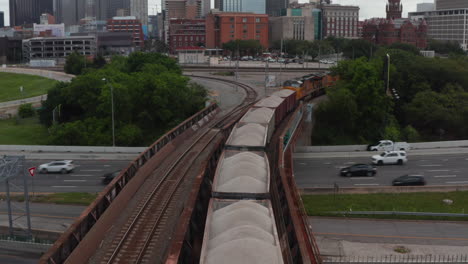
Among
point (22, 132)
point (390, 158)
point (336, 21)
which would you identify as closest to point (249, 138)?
point (390, 158)

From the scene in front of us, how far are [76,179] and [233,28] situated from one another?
121989 mm

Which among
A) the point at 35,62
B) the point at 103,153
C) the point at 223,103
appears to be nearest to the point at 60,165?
the point at 103,153

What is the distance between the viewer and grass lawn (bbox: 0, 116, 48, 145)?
4941 centimetres

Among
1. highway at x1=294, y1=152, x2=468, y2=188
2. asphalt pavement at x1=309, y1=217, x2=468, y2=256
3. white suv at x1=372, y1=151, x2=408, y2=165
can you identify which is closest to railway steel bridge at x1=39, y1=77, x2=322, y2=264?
asphalt pavement at x1=309, y1=217, x2=468, y2=256

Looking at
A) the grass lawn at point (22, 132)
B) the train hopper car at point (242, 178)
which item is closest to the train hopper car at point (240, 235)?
the train hopper car at point (242, 178)

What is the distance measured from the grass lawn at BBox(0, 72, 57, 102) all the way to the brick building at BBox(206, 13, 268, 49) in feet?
226

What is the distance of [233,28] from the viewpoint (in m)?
152

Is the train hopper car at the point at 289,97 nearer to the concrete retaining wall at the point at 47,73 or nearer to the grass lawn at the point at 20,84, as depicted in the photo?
the grass lawn at the point at 20,84

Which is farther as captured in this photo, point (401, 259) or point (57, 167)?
point (57, 167)

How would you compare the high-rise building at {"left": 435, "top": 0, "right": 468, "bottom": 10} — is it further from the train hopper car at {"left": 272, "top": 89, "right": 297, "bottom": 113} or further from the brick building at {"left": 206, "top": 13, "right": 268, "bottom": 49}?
the train hopper car at {"left": 272, "top": 89, "right": 297, "bottom": 113}

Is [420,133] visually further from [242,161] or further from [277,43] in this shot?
[277,43]

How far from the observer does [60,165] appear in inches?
1462

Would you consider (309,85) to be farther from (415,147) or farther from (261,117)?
(261,117)

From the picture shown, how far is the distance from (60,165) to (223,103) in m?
24.4
